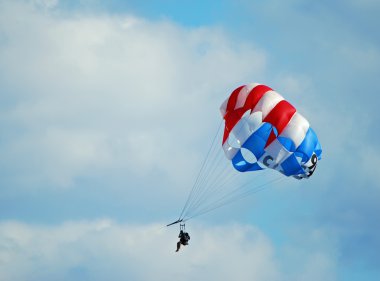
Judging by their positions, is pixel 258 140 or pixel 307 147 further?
pixel 258 140

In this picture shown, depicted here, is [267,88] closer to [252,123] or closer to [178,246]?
[252,123]

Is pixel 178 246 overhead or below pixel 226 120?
below

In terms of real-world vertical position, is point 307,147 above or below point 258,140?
below

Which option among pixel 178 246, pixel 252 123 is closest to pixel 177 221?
pixel 178 246

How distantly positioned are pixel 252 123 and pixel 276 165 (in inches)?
124

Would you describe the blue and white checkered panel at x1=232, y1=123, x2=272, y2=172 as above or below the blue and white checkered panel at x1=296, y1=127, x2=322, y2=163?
above

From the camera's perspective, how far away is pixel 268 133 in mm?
99438

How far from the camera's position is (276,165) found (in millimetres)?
98875

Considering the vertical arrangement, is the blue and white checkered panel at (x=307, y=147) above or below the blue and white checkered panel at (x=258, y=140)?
below

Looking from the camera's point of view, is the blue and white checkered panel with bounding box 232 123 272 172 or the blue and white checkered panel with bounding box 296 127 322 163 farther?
the blue and white checkered panel with bounding box 232 123 272 172

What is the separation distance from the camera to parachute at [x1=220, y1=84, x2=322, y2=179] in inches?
3873

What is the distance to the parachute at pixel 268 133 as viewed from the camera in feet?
323

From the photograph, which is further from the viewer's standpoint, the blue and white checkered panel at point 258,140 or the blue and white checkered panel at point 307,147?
the blue and white checkered panel at point 258,140

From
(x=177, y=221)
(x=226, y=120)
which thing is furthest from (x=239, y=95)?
(x=177, y=221)
